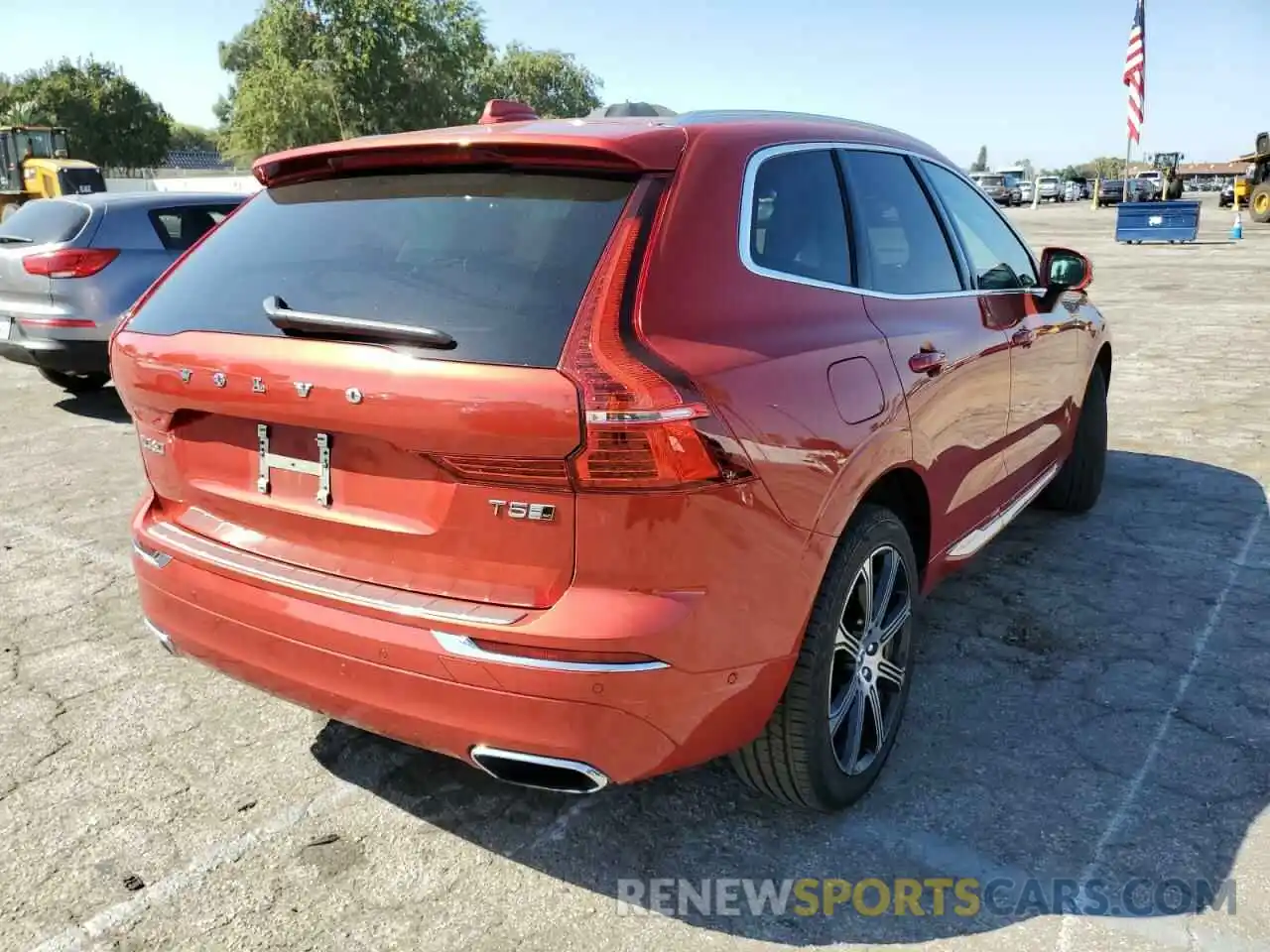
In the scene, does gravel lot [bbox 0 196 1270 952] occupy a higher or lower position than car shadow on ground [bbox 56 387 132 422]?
lower

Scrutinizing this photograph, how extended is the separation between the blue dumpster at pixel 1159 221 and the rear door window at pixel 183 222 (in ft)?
78.2

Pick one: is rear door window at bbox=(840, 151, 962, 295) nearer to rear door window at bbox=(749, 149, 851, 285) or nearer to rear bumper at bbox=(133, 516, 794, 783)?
rear door window at bbox=(749, 149, 851, 285)

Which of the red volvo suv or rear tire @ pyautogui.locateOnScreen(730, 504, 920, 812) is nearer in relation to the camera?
the red volvo suv

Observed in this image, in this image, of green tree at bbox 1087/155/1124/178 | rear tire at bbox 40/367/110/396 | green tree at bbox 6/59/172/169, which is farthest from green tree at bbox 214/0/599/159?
green tree at bbox 1087/155/1124/178

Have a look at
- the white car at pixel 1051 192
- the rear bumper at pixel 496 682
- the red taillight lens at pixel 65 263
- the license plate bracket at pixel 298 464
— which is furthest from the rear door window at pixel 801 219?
the white car at pixel 1051 192

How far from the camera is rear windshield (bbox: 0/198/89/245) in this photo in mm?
7531

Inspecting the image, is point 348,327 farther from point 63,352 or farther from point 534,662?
point 63,352

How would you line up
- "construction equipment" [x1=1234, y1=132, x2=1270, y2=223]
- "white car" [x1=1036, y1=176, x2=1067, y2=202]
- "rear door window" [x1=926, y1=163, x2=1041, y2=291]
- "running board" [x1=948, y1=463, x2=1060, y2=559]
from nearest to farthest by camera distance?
"running board" [x1=948, y1=463, x2=1060, y2=559]
"rear door window" [x1=926, y1=163, x2=1041, y2=291]
"construction equipment" [x1=1234, y1=132, x2=1270, y2=223]
"white car" [x1=1036, y1=176, x2=1067, y2=202]

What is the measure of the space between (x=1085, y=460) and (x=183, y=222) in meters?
6.97

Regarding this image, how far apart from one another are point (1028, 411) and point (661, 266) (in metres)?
2.39

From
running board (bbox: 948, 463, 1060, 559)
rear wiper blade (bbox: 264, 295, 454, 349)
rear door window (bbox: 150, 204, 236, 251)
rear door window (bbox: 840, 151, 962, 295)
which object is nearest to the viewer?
rear wiper blade (bbox: 264, 295, 454, 349)

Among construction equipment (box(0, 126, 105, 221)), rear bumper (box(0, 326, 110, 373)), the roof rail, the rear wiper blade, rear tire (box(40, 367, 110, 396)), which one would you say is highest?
construction equipment (box(0, 126, 105, 221))

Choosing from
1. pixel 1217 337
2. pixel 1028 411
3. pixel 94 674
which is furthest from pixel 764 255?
pixel 1217 337

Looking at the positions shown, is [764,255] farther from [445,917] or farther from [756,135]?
[445,917]
